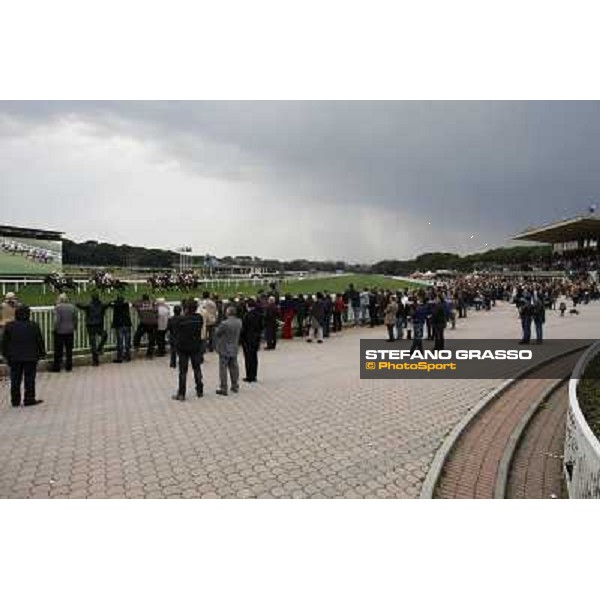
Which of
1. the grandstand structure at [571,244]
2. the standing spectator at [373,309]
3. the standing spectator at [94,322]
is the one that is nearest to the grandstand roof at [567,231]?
the grandstand structure at [571,244]

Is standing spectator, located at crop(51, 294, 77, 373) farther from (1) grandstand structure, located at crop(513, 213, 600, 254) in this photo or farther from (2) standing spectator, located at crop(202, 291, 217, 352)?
(1) grandstand structure, located at crop(513, 213, 600, 254)

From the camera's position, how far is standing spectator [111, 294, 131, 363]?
11695mm

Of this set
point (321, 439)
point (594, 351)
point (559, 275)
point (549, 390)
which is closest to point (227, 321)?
point (321, 439)

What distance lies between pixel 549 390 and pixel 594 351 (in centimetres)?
274

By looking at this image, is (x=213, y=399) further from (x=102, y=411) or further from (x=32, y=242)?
(x=32, y=242)

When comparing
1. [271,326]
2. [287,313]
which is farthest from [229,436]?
[287,313]

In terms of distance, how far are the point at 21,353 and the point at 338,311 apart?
38.2 feet

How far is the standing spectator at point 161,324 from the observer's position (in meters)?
12.4

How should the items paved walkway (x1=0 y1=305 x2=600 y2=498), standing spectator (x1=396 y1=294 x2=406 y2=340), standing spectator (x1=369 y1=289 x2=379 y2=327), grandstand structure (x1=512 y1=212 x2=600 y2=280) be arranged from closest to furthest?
paved walkway (x1=0 y1=305 x2=600 y2=498), standing spectator (x1=396 y1=294 x2=406 y2=340), standing spectator (x1=369 y1=289 x2=379 y2=327), grandstand structure (x1=512 y1=212 x2=600 y2=280)

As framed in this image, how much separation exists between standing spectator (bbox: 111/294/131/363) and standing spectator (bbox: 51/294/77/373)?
1.10 metres

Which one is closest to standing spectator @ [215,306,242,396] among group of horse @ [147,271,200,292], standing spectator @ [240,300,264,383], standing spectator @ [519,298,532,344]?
standing spectator @ [240,300,264,383]

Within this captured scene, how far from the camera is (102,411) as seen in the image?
7.86m

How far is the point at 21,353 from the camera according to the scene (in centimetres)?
804

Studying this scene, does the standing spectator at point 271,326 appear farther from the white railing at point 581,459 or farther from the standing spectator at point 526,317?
the white railing at point 581,459
